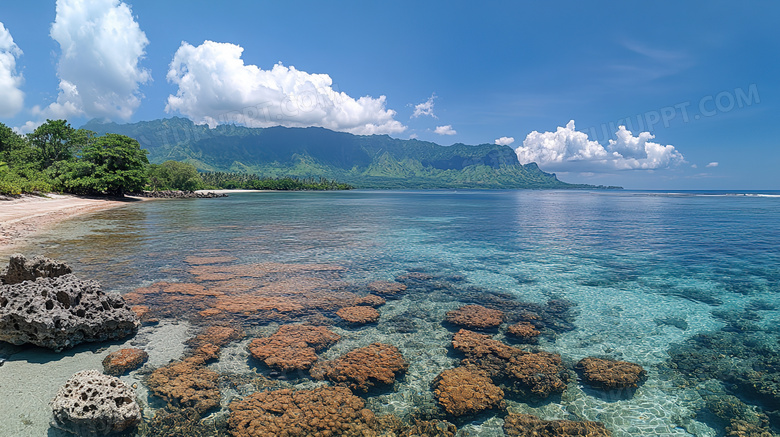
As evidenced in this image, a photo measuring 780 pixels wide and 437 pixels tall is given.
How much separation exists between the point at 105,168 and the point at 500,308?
8180 centimetres

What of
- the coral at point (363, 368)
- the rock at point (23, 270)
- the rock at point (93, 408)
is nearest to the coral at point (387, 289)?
the coral at point (363, 368)

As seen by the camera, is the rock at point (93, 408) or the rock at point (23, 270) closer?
the rock at point (93, 408)

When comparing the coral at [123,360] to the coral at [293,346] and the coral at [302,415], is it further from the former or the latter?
the coral at [302,415]

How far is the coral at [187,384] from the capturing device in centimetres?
682

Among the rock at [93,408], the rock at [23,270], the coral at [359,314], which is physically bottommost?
the coral at [359,314]

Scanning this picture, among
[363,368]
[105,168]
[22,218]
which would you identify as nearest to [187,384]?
[363,368]

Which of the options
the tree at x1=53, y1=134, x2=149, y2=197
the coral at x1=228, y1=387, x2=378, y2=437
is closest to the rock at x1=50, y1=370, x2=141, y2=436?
the coral at x1=228, y1=387, x2=378, y2=437

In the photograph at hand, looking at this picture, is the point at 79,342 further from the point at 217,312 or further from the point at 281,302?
the point at 281,302

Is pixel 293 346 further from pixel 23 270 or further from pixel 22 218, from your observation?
pixel 22 218

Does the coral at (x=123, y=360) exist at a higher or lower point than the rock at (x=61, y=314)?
lower

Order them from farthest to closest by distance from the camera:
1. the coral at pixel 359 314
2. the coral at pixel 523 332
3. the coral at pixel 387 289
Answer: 1. the coral at pixel 387 289
2. the coral at pixel 359 314
3. the coral at pixel 523 332

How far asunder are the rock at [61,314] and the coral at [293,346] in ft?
13.0

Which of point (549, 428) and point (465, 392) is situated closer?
point (549, 428)

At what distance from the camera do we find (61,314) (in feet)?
28.2
